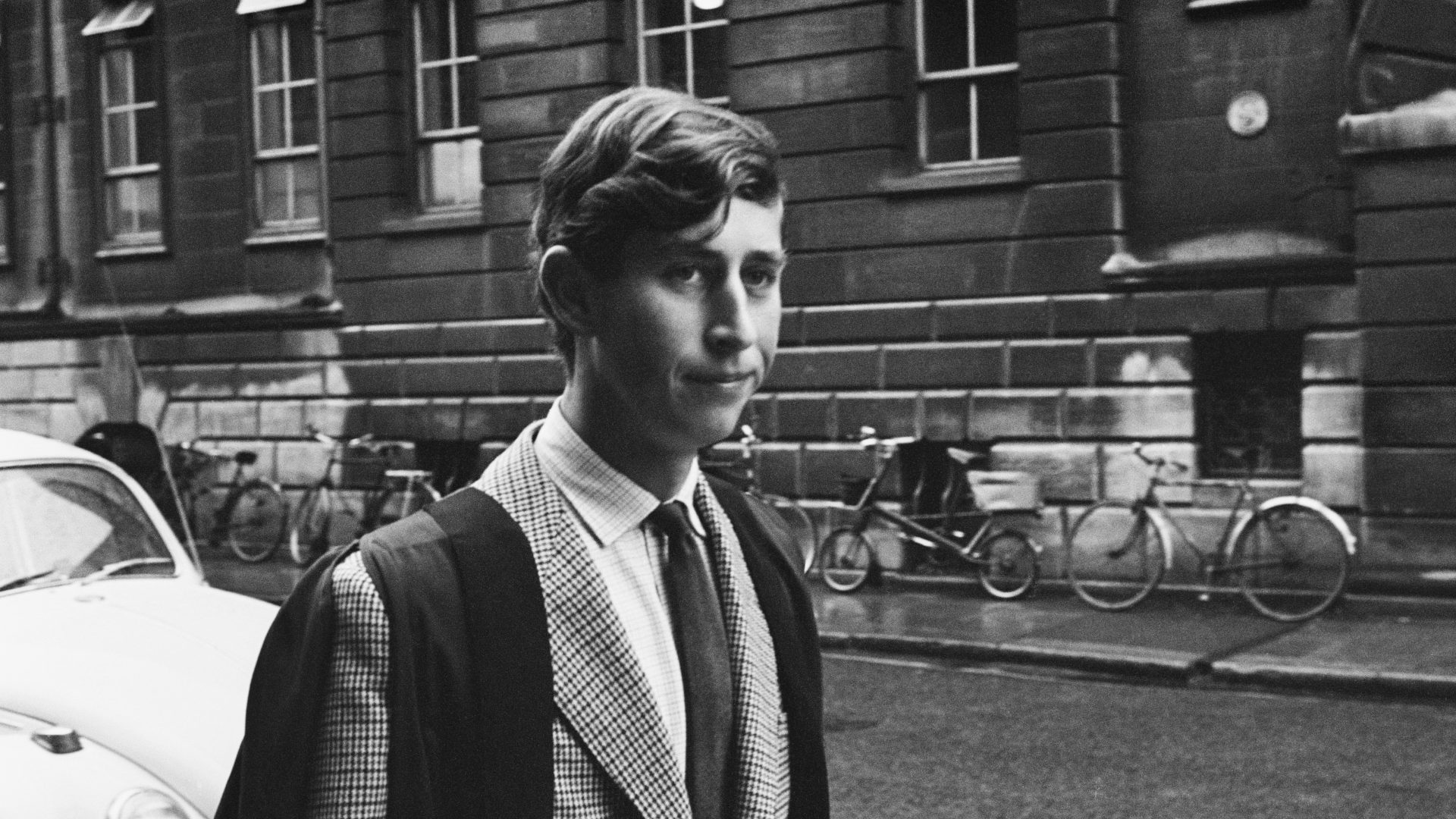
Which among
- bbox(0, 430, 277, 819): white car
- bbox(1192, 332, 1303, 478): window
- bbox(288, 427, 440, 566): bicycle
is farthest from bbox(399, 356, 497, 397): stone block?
bbox(0, 430, 277, 819): white car

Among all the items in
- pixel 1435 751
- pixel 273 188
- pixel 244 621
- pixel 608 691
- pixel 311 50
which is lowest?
pixel 1435 751

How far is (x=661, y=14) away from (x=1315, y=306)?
21.7 feet

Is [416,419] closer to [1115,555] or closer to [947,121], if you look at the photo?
[947,121]

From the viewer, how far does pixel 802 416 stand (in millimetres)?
15961

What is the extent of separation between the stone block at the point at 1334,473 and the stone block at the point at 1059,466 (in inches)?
61.6

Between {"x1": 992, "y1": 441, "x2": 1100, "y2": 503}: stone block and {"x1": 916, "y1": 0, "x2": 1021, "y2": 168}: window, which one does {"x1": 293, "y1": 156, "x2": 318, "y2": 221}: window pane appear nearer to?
{"x1": 916, "y1": 0, "x2": 1021, "y2": 168}: window

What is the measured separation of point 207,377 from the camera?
20.5 m

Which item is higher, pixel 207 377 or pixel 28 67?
pixel 28 67

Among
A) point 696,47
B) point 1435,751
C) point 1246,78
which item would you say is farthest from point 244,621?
point 696,47

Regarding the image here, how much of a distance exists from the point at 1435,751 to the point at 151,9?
16.4m

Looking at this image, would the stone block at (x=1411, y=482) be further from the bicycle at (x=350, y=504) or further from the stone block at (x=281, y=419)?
the stone block at (x=281, y=419)

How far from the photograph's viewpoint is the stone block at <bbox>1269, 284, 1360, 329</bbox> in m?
13.4

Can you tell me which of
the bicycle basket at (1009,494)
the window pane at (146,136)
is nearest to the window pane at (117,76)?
the window pane at (146,136)

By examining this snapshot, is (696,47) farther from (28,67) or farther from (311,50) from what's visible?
(28,67)
